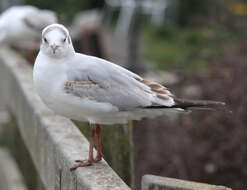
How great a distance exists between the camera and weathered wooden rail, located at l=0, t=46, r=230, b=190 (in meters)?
2.63

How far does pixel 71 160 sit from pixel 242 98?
8.17 ft

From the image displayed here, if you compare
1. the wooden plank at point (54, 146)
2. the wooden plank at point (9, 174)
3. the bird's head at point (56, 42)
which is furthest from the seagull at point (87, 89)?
the wooden plank at point (9, 174)

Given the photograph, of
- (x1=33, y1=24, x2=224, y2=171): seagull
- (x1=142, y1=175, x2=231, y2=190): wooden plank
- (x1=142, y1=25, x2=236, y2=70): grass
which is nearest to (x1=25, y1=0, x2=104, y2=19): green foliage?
(x1=142, y1=25, x2=236, y2=70): grass

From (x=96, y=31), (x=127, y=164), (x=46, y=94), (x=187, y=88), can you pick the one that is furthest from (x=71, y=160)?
(x=96, y=31)

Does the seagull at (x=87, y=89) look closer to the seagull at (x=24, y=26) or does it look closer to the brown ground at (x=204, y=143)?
the brown ground at (x=204, y=143)

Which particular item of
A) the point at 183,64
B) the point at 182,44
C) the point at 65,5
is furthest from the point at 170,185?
the point at 65,5

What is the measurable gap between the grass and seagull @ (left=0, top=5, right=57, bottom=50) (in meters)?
3.22

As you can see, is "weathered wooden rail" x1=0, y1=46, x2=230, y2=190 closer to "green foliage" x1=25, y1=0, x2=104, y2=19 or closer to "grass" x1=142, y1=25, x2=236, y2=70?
"grass" x1=142, y1=25, x2=236, y2=70

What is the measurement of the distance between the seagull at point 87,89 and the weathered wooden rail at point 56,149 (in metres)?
0.11

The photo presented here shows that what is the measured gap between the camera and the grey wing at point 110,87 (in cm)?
302

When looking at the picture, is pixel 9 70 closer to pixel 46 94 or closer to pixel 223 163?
pixel 223 163

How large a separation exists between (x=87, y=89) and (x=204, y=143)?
7.33ft

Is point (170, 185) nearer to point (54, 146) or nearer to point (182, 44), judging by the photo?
point (54, 146)

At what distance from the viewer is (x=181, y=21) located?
1321cm
